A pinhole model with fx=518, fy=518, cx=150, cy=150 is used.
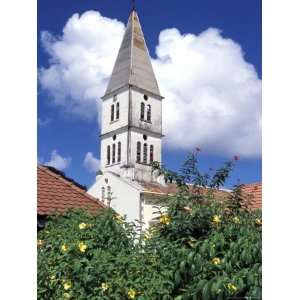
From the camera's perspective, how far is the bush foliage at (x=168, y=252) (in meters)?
1.43

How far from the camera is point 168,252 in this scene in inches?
63.0

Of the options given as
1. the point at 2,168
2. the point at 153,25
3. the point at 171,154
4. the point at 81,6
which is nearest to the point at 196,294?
the point at 171,154

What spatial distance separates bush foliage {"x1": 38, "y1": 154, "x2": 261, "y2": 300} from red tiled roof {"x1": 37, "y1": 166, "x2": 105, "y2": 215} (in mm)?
891

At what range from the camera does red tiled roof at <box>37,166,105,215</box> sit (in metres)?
2.79

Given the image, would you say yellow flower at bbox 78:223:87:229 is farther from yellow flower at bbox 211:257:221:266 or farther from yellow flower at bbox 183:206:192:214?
yellow flower at bbox 211:257:221:266

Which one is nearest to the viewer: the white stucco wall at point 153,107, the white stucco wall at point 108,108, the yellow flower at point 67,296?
the yellow flower at point 67,296

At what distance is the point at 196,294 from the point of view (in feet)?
4.65

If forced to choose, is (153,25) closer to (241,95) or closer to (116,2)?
(116,2)

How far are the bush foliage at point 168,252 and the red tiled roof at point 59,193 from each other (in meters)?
0.89

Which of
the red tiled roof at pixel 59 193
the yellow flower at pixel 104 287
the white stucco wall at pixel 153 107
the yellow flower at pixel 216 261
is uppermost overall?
the white stucco wall at pixel 153 107

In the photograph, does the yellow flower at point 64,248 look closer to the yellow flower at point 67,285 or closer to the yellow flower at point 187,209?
the yellow flower at point 67,285

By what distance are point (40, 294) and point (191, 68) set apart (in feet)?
2.68

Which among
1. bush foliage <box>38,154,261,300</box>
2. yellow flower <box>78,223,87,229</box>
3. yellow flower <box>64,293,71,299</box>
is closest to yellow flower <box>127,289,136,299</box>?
bush foliage <box>38,154,261,300</box>

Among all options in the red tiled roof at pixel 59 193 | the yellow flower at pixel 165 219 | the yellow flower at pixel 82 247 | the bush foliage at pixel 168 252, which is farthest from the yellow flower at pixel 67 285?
the red tiled roof at pixel 59 193
